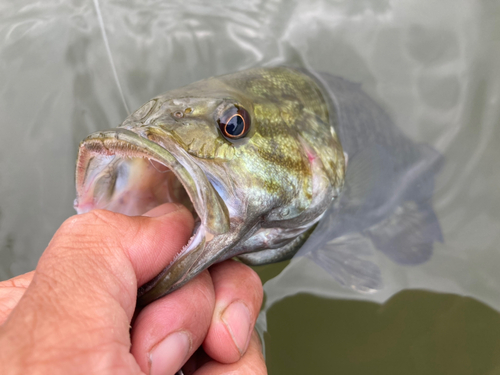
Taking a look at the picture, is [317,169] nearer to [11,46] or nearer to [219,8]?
[219,8]

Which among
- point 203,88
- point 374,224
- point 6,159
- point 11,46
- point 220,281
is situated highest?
point 11,46

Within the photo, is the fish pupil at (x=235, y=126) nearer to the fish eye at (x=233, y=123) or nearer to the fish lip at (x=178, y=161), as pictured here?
the fish eye at (x=233, y=123)

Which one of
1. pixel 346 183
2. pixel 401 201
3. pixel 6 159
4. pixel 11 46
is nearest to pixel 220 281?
pixel 346 183

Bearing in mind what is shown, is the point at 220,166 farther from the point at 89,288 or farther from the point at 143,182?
the point at 89,288

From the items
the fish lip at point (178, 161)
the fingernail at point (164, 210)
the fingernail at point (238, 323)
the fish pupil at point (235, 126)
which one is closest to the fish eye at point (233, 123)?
the fish pupil at point (235, 126)

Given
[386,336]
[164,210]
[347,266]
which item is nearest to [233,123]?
[164,210]

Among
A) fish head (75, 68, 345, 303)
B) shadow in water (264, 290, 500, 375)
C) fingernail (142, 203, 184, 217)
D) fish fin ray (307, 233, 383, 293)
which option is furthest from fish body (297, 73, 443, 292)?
fingernail (142, 203, 184, 217)

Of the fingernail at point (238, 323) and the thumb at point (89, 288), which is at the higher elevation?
the thumb at point (89, 288)
